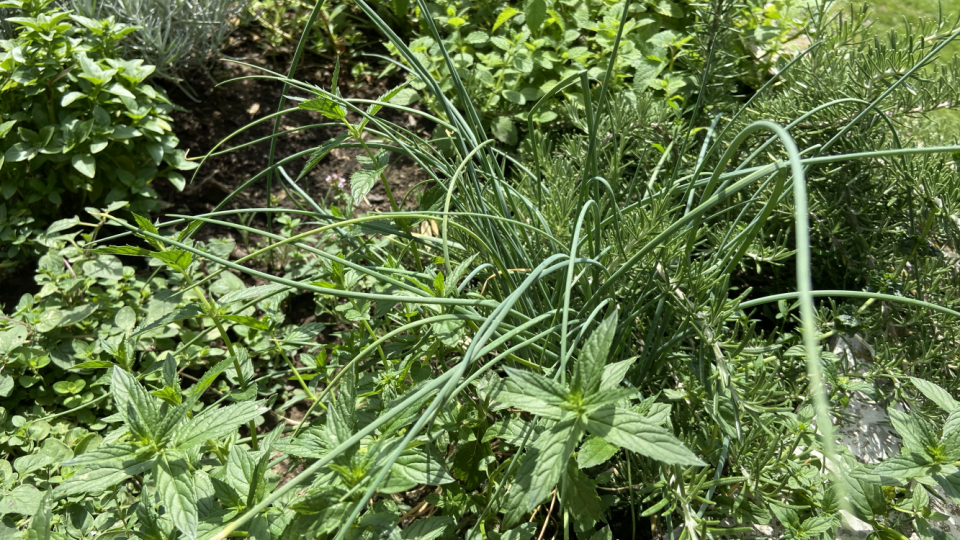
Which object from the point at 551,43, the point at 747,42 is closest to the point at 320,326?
the point at 551,43

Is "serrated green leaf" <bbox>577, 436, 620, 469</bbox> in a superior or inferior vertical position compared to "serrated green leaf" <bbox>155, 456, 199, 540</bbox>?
superior

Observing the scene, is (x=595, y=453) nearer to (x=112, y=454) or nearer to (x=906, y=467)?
(x=906, y=467)

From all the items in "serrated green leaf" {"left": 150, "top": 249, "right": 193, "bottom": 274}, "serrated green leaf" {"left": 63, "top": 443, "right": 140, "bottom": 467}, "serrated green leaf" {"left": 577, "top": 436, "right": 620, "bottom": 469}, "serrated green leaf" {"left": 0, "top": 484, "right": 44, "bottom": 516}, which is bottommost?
"serrated green leaf" {"left": 0, "top": 484, "right": 44, "bottom": 516}

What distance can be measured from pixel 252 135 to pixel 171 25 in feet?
1.60

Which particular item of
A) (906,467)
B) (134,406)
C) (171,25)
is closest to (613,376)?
(906,467)

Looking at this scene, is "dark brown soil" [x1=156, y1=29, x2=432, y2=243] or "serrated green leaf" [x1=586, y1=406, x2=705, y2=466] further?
"dark brown soil" [x1=156, y1=29, x2=432, y2=243]

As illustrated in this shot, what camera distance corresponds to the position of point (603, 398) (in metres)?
0.84

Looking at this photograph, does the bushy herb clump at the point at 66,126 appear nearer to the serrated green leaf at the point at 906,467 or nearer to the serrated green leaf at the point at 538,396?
the serrated green leaf at the point at 538,396

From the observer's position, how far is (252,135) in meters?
2.46

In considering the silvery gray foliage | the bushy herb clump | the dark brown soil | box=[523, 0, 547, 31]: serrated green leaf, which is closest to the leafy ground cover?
the bushy herb clump

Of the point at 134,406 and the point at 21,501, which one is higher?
the point at 134,406

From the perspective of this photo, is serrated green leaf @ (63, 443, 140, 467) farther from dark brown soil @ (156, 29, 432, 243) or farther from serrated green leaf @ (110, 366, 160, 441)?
dark brown soil @ (156, 29, 432, 243)

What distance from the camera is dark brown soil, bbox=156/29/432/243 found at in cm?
227

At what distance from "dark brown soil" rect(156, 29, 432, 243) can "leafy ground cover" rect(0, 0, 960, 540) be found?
11.5 inches
